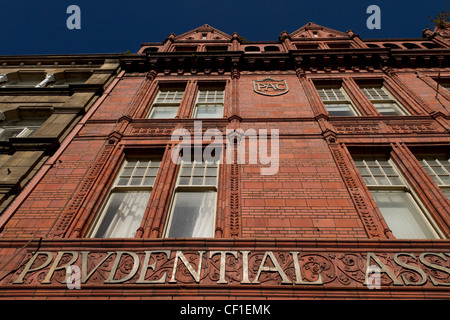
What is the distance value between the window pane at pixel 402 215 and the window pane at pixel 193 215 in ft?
14.0

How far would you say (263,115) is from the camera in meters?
10.4

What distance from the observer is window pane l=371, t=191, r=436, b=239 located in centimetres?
652

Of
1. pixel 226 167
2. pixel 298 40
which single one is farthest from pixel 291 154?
pixel 298 40

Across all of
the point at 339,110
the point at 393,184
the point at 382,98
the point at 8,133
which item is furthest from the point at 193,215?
the point at 382,98

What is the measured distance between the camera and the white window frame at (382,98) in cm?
1111

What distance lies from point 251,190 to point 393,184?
3.99 metres

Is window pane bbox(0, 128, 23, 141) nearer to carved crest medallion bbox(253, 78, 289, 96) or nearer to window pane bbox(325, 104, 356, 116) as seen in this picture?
carved crest medallion bbox(253, 78, 289, 96)

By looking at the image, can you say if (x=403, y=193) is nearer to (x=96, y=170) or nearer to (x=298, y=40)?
(x=96, y=170)

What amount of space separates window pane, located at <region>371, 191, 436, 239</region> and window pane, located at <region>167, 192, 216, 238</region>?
14.0ft

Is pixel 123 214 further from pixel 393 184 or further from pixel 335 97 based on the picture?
pixel 335 97

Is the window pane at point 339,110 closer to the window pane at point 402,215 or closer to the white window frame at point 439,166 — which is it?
the white window frame at point 439,166

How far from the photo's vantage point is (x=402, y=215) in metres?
7.00

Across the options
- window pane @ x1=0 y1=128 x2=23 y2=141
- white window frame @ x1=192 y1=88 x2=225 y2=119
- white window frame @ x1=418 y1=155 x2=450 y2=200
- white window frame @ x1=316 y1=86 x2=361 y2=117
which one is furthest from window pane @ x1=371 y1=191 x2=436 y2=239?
window pane @ x1=0 y1=128 x2=23 y2=141

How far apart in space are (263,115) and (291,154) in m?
2.59
